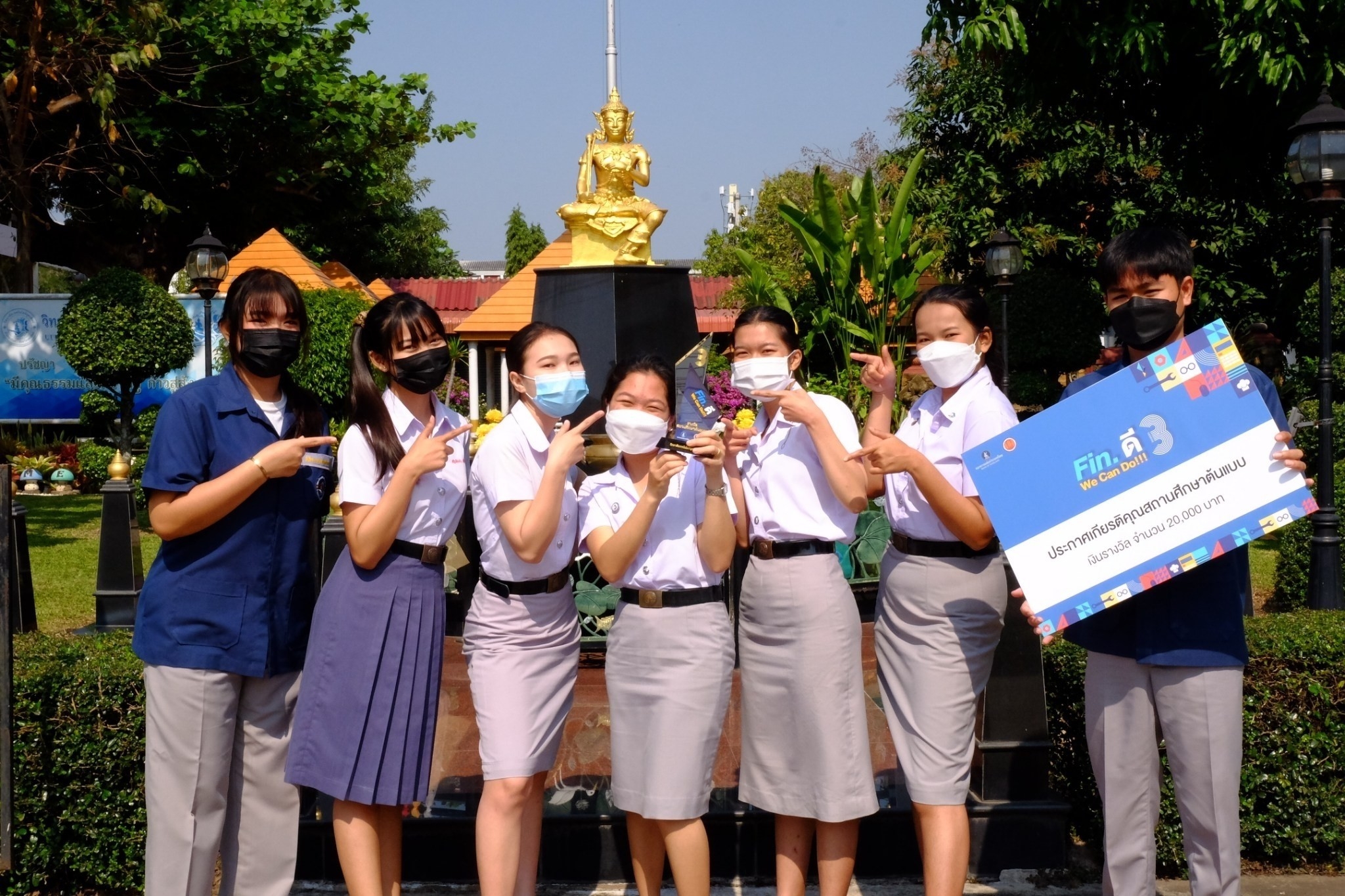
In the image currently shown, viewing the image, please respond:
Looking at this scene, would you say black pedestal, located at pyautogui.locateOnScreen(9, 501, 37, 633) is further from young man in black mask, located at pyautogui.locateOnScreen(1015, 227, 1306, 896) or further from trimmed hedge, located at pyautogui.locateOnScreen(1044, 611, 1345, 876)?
trimmed hedge, located at pyautogui.locateOnScreen(1044, 611, 1345, 876)

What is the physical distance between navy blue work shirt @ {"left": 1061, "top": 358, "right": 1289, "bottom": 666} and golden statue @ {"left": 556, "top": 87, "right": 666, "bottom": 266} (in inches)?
294

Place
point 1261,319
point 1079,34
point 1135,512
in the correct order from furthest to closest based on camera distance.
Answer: point 1261,319, point 1079,34, point 1135,512

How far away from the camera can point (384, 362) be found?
3.39 meters

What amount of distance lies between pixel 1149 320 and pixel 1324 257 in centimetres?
414

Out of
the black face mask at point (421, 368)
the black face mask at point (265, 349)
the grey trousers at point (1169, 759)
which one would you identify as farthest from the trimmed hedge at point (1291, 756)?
the black face mask at point (265, 349)

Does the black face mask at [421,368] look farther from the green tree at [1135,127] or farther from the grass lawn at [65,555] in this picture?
the grass lawn at [65,555]

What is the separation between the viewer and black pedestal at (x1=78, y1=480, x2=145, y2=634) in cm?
909

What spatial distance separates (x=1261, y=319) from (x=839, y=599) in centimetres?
1805

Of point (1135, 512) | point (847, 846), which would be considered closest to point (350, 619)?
point (847, 846)

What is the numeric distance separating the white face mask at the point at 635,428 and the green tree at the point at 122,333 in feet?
39.6

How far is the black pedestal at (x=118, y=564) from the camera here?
9094 millimetres

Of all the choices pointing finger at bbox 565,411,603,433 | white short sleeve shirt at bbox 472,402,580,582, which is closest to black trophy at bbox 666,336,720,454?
pointing finger at bbox 565,411,603,433

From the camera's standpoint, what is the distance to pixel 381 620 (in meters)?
3.23

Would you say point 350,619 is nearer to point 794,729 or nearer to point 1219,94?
point 794,729
